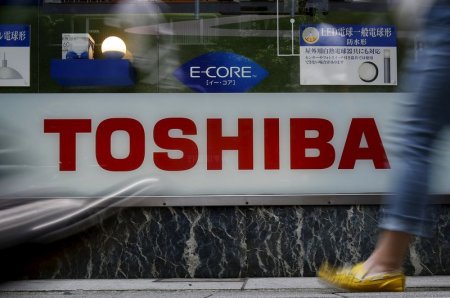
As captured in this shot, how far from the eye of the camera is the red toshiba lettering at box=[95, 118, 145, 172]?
506 cm

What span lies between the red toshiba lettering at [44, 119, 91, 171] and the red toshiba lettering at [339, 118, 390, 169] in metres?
1.95

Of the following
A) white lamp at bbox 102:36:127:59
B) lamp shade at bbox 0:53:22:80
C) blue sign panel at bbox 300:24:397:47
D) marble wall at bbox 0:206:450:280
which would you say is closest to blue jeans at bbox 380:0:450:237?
marble wall at bbox 0:206:450:280

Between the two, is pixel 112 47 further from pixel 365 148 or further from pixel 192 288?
pixel 365 148

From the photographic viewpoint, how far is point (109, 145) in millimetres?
5070

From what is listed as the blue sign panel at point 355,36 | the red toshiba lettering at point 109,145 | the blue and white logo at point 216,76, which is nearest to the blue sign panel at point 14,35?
the red toshiba lettering at point 109,145

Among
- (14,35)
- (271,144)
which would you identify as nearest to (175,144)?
(271,144)

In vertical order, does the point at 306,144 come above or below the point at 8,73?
below

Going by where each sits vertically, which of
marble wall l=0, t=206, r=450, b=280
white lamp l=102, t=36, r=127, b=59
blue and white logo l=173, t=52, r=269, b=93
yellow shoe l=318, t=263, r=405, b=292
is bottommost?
marble wall l=0, t=206, r=450, b=280

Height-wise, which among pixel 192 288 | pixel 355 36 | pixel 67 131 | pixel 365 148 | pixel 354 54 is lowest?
pixel 192 288

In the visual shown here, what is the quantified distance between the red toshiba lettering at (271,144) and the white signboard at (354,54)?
0.40m

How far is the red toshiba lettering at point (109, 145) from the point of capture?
16.6 ft

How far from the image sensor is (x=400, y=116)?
2004 millimetres

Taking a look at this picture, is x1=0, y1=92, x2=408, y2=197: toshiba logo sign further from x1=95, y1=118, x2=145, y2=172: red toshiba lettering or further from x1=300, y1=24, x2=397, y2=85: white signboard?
x1=300, y1=24, x2=397, y2=85: white signboard

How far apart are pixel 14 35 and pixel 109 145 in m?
1.09
